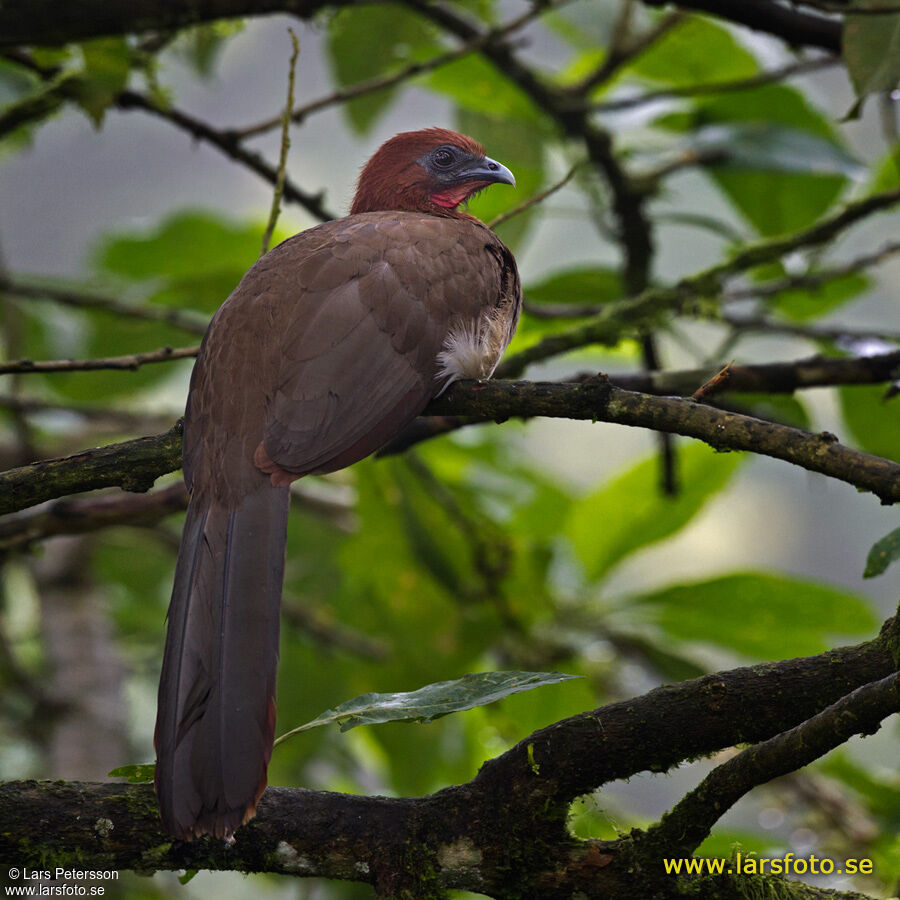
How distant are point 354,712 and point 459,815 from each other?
0.32 meters

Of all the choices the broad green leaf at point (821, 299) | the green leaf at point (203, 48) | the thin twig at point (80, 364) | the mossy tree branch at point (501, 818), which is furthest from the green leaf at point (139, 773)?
the broad green leaf at point (821, 299)

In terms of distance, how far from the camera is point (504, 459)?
18.6ft

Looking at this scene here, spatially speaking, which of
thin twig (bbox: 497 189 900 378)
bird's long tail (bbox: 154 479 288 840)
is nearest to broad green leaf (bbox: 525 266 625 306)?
thin twig (bbox: 497 189 900 378)

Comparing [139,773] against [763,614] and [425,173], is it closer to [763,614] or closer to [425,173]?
[425,173]

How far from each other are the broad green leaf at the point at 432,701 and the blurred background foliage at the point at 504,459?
1345 millimetres

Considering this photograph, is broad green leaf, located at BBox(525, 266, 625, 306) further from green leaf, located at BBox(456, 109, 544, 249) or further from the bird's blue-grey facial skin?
the bird's blue-grey facial skin

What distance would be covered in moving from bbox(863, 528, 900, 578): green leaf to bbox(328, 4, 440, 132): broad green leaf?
3.49 m

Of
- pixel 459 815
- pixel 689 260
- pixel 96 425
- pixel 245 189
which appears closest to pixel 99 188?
pixel 245 189

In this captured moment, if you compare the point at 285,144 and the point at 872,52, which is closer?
the point at 872,52

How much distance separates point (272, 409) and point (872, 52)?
2.02 meters

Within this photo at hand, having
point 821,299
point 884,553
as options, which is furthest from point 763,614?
point 884,553

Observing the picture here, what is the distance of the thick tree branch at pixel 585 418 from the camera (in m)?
1.97

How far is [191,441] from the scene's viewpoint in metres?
2.66

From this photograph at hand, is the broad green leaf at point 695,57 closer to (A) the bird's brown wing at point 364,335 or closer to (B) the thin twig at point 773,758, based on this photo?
(A) the bird's brown wing at point 364,335
